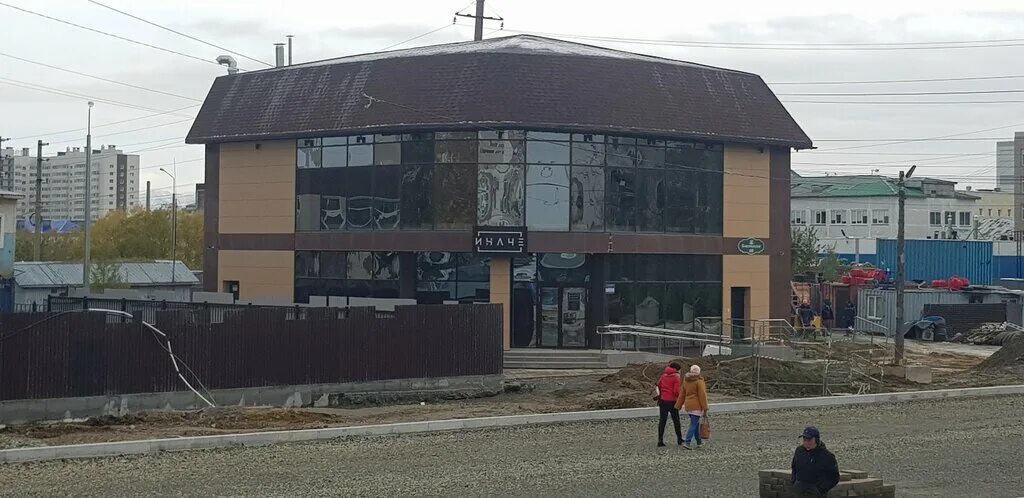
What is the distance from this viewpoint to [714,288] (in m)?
40.6

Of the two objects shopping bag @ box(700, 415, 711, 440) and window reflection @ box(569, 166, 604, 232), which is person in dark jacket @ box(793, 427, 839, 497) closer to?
shopping bag @ box(700, 415, 711, 440)

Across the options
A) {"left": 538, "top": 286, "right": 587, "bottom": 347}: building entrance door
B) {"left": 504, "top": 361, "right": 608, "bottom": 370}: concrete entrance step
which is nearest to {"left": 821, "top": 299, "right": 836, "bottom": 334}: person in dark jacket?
{"left": 538, "top": 286, "right": 587, "bottom": 347}: building entrance door

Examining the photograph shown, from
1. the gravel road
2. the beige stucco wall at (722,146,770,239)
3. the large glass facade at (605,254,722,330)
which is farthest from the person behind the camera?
the beige stucco wall at (722,146,770,239)

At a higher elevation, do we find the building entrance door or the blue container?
the blue container

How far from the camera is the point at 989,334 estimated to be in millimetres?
49938

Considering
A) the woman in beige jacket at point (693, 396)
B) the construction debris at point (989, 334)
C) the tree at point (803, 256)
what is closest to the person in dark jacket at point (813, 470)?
the woman in beige jacket at point (693, 396)

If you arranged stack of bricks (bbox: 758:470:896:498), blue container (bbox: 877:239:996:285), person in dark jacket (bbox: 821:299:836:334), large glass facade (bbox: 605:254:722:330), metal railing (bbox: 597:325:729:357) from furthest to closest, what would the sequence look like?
blue container (bbox: 877:239:996:285) < person in dark jacket (bbox: 821:299:836:334) < large glass facade (bbox: 605:254:722:330) < metal railing (bbox: 597:325:729:357) < stack of bricks (bbox: 758:470:896:498)

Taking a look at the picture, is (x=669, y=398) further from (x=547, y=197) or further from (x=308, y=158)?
(x=308, y=158)

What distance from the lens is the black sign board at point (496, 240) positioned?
1459 inches

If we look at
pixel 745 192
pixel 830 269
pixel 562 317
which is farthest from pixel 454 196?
pixel 830 269

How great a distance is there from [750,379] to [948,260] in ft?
152

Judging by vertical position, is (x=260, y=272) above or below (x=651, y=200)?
below

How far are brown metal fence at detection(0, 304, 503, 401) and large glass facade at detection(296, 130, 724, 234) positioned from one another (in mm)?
9267

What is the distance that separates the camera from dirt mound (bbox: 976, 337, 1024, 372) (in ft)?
114
